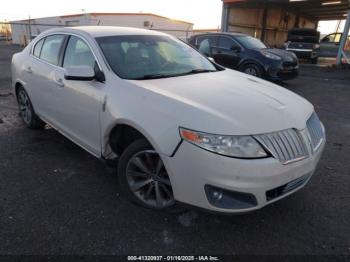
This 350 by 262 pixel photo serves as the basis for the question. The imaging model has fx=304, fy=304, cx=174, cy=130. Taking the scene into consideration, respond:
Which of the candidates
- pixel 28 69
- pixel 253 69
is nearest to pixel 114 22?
pixel 253 69

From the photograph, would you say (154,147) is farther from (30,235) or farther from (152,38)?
(152,38)

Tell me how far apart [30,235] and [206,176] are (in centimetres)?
152

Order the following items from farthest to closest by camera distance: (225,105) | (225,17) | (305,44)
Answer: (225,17)
(305,44)
(225,105)

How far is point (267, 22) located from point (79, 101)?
2342 centimetres

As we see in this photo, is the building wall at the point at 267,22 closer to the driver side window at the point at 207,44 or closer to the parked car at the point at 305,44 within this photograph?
the parked car at the point at 305,44

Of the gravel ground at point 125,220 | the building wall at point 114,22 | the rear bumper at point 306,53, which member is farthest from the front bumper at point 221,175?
the building wall at point 114,22

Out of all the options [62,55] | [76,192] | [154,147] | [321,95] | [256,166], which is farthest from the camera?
[321,95]

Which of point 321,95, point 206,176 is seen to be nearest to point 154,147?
point 206,176

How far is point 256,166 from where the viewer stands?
7.19 ft

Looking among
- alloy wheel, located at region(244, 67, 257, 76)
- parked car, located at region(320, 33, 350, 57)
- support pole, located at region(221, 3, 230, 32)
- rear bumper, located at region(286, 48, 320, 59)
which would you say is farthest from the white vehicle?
parked car, located at region(320, 33, 350, 57)

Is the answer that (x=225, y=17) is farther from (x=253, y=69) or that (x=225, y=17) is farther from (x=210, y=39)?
(x=253, y=69)

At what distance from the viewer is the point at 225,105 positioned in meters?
2.49

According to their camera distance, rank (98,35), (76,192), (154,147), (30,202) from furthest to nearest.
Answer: (98,35), (76,192), (30,202), (154,147)

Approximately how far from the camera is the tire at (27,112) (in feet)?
15.3
